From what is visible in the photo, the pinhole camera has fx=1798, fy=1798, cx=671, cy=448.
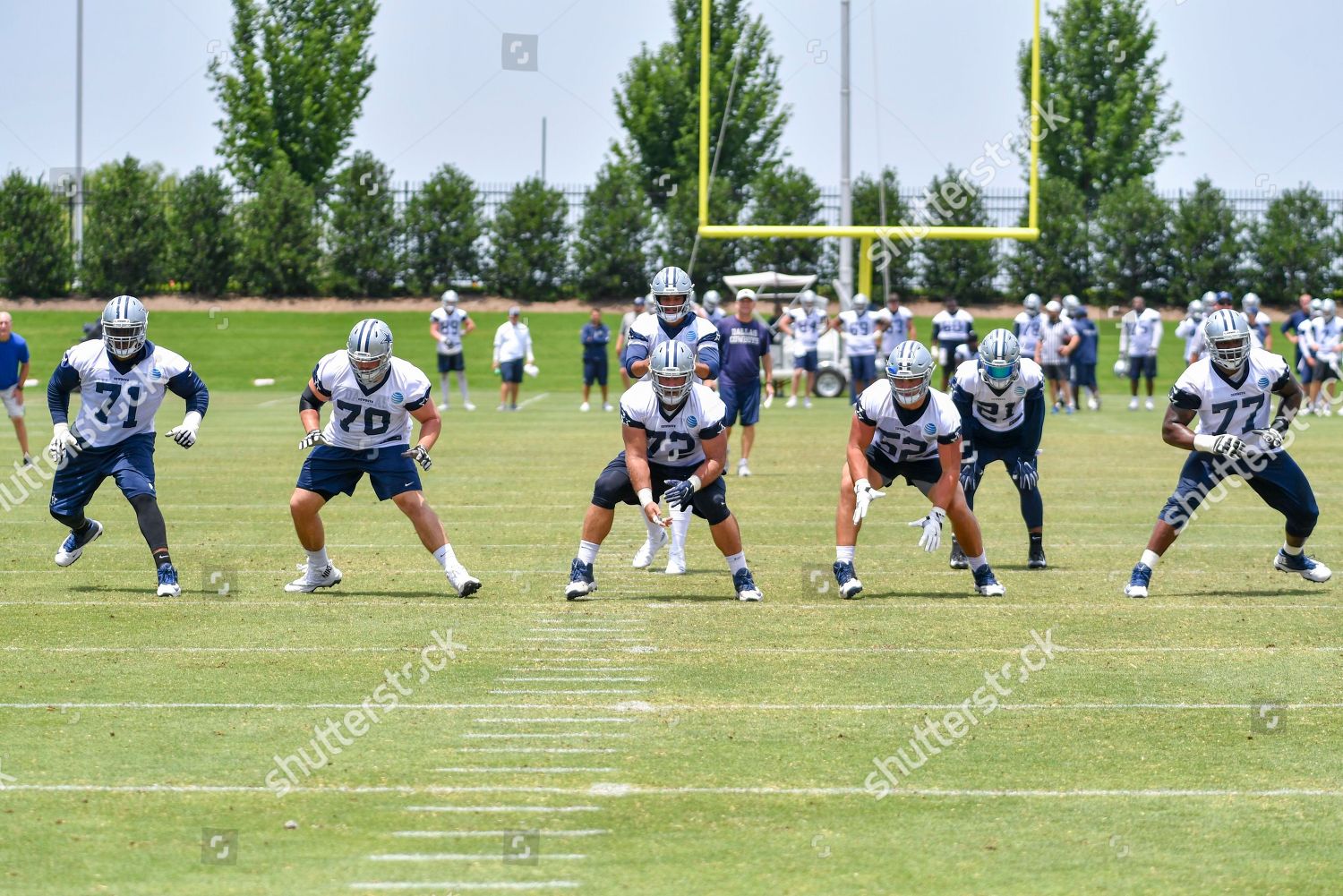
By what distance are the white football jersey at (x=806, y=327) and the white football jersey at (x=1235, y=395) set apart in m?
20.2

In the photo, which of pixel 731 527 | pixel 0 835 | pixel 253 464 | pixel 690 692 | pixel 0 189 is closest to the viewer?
pixel 0 835

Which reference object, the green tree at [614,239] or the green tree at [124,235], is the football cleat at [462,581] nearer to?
the green tree at [614,239]

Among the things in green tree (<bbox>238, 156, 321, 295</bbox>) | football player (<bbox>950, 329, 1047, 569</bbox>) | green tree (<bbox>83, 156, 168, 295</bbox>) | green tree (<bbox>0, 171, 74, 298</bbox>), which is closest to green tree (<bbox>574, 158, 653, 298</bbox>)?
green tree (<bbox>238, 156, 321, 295</bbox>)

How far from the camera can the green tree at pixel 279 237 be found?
4262 centimetres

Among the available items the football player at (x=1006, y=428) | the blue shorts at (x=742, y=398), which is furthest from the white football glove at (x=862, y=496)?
the blue shorts at (x=742, y=398)

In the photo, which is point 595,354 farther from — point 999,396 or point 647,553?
point 999,396

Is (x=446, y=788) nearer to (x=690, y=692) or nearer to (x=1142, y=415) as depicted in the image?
(x=690, y=692)

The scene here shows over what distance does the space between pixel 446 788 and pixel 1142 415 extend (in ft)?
74.3

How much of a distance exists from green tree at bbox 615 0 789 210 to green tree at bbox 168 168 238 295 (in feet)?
33.1

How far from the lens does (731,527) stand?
9961 mm

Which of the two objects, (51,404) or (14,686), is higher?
(51,404)

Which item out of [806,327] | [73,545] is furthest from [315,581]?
[806,327]

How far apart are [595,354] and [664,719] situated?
70.3 ft

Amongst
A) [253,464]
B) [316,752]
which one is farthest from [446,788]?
[253,464]
